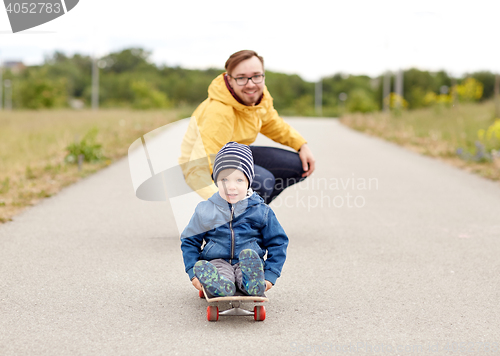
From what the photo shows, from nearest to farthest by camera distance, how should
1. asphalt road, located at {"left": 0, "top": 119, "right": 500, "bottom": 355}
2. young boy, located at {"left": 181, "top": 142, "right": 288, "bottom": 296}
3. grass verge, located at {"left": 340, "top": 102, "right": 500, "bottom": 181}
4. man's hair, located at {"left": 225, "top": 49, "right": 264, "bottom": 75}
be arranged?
asphalt road, located at {"left": 0, "top": 119, "right": 500, "bottom": 355} < young boy, located at {"left": 181, "top": 142, "right": 288, "bottom": 296} < man's hair, located at {"left": 225, "top": 49, "right": 264, "bottom": 75} < grass verge, located at {"left": 340, "top": 102, "right": 500, "bottom": 181}

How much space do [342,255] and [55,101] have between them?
63480mm

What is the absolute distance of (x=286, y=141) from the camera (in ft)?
16.2

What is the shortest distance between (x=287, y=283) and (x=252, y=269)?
0.91 metres

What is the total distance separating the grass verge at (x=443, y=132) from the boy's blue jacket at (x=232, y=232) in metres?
6.81

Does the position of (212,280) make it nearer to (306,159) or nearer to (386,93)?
(306,159)

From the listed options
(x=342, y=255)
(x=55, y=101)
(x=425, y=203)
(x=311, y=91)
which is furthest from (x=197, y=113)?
(x=311, y=91)

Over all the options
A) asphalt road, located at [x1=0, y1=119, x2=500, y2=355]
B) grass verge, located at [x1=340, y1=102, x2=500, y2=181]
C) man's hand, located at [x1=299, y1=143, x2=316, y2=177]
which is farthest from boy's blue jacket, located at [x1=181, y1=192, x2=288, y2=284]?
grass verge, located at [x1=340, y1=102, x2=500, y2=181]

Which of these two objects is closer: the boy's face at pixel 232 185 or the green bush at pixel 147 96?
the boy's face at pixel 232 185

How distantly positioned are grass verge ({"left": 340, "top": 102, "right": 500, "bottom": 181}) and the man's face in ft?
20.0

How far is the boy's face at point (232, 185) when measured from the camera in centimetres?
318

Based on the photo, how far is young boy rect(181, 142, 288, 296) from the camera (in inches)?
125

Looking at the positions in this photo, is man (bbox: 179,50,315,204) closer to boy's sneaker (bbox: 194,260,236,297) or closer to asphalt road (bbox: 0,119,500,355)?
asphalt road (bbox: 0,119,500,355)

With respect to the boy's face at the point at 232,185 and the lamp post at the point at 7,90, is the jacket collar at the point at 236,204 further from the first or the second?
the lamp post at the point at 7,90

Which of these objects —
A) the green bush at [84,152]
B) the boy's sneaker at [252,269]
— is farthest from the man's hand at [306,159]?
the green bush at [84,152]
